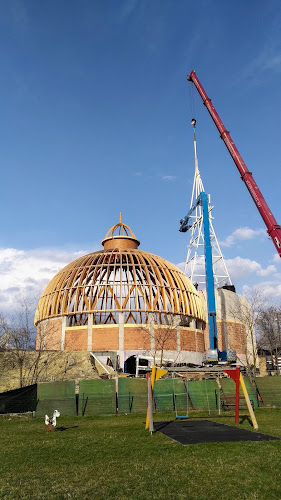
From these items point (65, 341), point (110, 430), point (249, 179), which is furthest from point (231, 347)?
point (110, 430)

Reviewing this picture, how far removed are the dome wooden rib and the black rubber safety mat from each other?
1175 inches

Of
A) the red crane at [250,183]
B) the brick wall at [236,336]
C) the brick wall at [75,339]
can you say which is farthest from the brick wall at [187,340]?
the red crane at [250,183]

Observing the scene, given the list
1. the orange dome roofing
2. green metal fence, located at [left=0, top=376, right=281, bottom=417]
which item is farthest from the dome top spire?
green metal fence, located at [left=0, top=376, right=281, bottom=417]

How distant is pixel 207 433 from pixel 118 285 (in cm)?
3372

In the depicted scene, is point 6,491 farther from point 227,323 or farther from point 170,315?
point 227,323

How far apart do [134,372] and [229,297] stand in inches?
988

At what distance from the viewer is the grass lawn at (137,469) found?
6.37 m

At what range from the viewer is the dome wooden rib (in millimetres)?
45219

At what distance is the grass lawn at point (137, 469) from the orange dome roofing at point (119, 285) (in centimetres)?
3269

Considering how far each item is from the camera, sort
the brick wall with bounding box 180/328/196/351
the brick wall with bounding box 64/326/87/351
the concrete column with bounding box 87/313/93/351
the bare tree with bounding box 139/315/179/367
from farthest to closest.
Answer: the brick wall with bounding box 180/328/196/351
the brick wall with bounding box 64/326/87/351
the bare tree with bounding box 139/315/179/367
the concrete column with bounding box 87/313/93/351

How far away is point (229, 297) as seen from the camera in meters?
61.0

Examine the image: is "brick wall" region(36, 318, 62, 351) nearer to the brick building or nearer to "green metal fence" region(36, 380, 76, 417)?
the brick building

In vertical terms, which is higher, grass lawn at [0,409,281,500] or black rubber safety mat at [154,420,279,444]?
black rubber safety mat at [154,420,279,444]

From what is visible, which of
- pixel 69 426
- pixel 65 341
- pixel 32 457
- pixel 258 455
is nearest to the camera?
pixel 258 455
